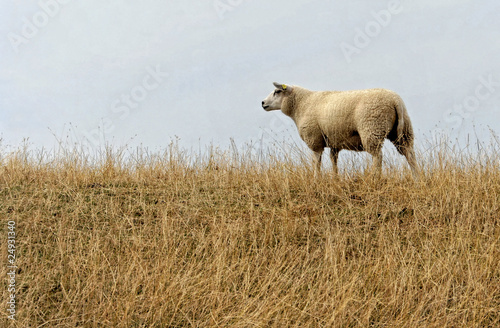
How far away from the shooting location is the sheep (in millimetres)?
8719

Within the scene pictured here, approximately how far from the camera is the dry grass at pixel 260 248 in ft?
15.9

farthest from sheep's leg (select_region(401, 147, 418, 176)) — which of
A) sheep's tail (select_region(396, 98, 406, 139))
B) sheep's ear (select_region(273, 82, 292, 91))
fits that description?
sheep's ear (select_region(273, 82, 292, 91))

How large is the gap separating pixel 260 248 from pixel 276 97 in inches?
235

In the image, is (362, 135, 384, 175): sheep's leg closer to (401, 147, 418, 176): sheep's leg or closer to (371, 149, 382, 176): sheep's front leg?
(371, 149, 382, 176): sheep's front leg

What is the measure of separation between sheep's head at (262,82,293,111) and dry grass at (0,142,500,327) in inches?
119

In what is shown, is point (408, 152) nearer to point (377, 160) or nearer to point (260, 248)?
point (377, 160)

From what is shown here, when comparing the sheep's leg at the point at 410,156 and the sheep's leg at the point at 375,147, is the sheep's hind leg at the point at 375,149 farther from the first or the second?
the sheep's leg at the point at 410,156

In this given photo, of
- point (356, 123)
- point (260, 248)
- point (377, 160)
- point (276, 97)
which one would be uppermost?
point (276, 97)

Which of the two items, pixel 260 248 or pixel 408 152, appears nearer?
pixel 260 248

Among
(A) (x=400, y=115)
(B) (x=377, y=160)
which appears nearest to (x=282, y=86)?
(A) (x=400, y=115)

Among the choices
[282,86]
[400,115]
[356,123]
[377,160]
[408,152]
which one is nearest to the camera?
[377,160]

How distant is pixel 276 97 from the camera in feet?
36.9

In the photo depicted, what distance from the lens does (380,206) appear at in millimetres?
7039

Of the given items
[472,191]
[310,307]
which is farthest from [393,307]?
[472,191]
